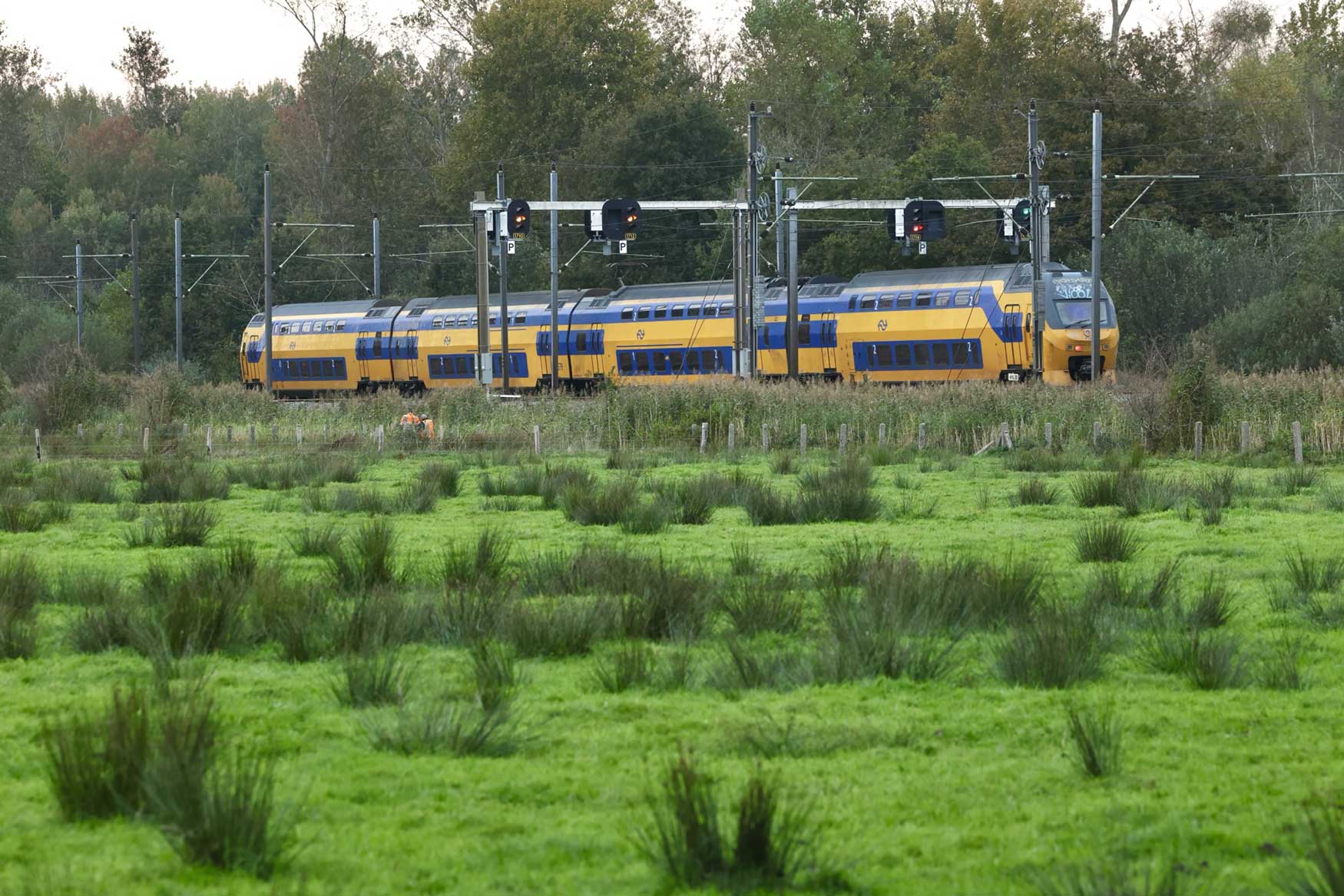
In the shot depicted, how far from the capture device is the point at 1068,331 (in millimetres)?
47500

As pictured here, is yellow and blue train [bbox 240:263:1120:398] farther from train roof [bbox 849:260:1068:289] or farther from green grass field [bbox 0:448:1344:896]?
green grass field [bbox 0:448:1344:896]

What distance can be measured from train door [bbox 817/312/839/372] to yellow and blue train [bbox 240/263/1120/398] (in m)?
0.04

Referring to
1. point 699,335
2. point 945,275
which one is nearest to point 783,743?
point 945,275

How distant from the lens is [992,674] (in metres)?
10.2

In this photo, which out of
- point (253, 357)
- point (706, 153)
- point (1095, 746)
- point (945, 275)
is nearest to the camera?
point (1095, 746)

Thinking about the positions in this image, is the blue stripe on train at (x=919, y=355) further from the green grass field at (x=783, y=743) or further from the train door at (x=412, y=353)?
the green grass field at (x=783, y=743)

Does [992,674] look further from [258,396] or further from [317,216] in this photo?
[317,216]

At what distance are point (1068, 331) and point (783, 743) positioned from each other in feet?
132

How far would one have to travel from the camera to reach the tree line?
2596 inches

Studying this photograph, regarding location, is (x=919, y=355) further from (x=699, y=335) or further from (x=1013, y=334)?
(x=699, y=335)

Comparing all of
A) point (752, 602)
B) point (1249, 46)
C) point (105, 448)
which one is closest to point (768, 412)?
point (105, 448)

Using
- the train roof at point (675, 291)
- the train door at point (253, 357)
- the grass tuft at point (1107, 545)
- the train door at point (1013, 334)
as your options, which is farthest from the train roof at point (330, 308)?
the grass tuft at point (1107, 545)

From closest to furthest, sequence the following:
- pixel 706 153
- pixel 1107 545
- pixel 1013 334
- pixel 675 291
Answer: pixel 1107 545 < pixel 1013 334 < pixel 675 291 < pixel 706 153

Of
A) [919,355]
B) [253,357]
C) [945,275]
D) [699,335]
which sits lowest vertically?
[253,357]
